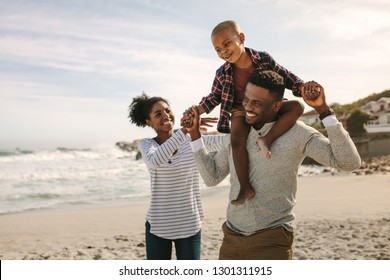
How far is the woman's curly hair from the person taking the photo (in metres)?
2.39

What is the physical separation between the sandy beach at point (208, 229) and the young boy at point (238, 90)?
257 centimetres

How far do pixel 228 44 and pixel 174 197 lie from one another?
785 millimetres

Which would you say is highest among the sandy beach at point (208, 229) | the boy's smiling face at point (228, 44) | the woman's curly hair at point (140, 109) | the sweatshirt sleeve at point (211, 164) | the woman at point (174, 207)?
the boy's smiling face at point (228, 44)

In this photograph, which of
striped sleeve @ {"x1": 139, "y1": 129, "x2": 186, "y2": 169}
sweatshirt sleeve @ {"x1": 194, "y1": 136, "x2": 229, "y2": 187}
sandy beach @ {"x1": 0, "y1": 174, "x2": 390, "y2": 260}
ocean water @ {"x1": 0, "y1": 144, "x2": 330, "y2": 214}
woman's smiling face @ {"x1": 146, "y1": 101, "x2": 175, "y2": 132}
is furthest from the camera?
ocean water @ {"x1": 0, "y1": 144, "x2": 330, "y2": 214}

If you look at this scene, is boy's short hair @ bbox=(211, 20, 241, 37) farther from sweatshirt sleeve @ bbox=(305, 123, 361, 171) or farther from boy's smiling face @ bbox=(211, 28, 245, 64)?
sweatshirt sleeve @ bbox=(305, 123, 361, 171)

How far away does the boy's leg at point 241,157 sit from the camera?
1.61 m

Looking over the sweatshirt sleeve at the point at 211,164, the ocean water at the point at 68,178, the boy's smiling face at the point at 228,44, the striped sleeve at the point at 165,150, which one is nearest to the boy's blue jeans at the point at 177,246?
the striped sleeve at the point at 165,150

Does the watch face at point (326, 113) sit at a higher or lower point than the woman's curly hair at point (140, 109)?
lower

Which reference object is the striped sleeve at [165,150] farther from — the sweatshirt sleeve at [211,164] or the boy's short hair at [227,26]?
the boy's short hair at [227,26]

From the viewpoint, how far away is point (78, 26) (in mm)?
3973

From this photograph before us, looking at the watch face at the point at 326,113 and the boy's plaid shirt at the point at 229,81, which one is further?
the boy's plaid shirt at the point at 229,81

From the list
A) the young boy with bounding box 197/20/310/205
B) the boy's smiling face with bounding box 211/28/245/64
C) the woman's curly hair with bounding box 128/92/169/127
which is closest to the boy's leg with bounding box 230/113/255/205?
the young boy with bounding box 197/20/310/205

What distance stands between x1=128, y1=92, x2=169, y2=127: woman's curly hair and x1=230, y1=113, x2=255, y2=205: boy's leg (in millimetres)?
766
